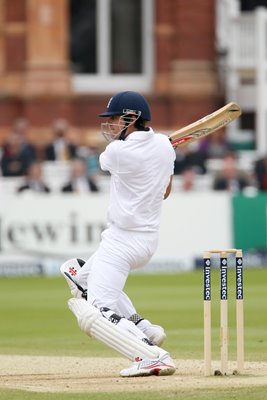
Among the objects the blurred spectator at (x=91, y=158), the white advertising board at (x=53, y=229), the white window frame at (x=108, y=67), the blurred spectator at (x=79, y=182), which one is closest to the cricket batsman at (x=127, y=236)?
the white advertising board at (x=53, y=229)

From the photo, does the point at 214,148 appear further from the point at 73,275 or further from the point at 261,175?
the point at 73,275

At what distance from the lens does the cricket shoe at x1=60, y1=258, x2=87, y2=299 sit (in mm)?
8969

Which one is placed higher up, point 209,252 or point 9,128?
point 209,252

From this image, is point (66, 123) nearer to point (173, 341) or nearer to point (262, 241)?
point (262, 241)

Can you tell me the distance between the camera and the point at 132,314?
9031 mm

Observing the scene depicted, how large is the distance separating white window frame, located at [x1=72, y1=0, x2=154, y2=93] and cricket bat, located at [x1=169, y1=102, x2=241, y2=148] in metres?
15.7

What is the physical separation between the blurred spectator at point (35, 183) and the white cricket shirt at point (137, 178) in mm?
10916

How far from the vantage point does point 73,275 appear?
9.02 m

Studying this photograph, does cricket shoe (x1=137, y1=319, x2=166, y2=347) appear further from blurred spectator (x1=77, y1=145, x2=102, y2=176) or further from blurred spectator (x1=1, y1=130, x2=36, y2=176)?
blurred spectator (x1=77, y1=145, x2=102, y2=176)

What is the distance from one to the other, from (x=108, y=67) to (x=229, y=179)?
5.45m

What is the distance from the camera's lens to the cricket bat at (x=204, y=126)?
30.7ft

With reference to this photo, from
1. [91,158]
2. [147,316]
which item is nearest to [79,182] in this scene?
[91,158]

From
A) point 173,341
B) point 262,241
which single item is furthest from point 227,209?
point 173,341

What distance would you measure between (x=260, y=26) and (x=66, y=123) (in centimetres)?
339
